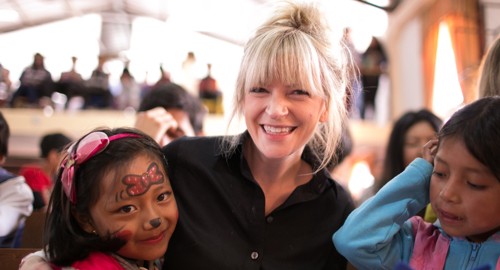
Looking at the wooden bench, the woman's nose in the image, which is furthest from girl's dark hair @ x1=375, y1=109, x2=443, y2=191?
the wooden bench

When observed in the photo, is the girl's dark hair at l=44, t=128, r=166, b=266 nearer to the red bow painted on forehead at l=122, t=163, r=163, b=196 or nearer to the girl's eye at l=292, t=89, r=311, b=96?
the red bow painted on forehead at l=122, t=163, r=163, b=196

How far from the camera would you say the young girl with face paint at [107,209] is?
49.0 inches

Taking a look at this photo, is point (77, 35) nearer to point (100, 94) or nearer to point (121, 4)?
point (121, 4)

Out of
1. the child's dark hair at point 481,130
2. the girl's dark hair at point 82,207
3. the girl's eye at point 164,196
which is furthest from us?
the girl's eye at point 164,196

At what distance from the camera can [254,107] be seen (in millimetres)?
1447

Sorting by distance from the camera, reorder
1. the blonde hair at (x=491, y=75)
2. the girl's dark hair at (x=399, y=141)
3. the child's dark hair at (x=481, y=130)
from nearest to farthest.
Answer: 1. the child's dark hair at (x=481, y=130)
2. the blonde hair at (x=491, y=75)
3. the girl's dark hair at (x=399, y=141)

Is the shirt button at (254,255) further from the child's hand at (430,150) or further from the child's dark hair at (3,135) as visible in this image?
the child's dark hair at (3,135)

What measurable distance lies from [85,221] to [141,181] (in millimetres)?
165

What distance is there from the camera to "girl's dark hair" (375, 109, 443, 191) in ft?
7.69

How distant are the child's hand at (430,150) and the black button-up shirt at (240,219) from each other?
1.01 ft

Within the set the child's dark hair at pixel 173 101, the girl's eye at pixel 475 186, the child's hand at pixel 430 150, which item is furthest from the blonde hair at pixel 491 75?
the child's dark hair at pixel 173 101

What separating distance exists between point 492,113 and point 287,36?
541 mm

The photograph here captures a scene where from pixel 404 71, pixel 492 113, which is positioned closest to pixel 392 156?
pixel 492 113

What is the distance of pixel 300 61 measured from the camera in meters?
1.39
